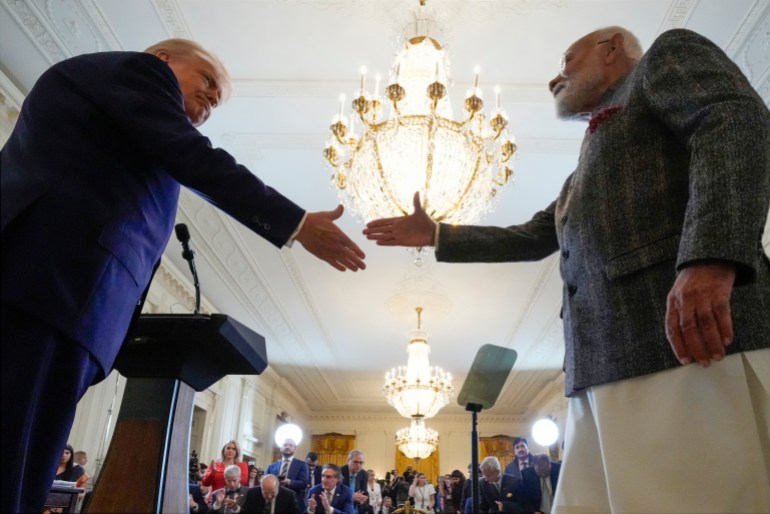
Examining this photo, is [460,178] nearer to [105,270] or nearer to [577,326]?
[577,326]

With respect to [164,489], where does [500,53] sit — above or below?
above

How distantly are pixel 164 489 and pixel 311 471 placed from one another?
5.99m

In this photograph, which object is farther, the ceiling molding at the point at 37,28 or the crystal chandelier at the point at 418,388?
the crystal chandelier at the point at 418,388

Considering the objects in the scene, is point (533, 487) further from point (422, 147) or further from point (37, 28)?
point (37, 28)

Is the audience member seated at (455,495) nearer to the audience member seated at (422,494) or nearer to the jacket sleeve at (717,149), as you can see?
the audience member seated at (422,494)

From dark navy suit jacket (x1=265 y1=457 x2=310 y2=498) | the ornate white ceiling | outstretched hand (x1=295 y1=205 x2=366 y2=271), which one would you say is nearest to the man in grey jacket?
outstretched hand (x1=295 y1=205 x2=366 y2=271)

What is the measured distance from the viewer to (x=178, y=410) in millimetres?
1326

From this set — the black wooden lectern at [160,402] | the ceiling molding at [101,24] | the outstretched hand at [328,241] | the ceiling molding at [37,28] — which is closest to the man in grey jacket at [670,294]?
the outstretched hand at [328,241]

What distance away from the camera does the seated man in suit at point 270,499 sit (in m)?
4.23

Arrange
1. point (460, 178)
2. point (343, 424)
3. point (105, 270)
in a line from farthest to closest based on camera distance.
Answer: point (343, 424) → point (460, 178) → point (105, 270)

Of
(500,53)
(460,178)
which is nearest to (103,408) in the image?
(460,178)

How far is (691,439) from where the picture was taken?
2.74 feet

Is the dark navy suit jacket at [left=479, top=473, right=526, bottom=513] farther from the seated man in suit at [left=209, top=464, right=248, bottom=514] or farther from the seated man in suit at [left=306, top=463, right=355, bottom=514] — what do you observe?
the seated man in suit at [left=209, top=464, right=248, bottom=514]

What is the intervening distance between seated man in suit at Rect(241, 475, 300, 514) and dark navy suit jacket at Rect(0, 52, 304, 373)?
354cm
